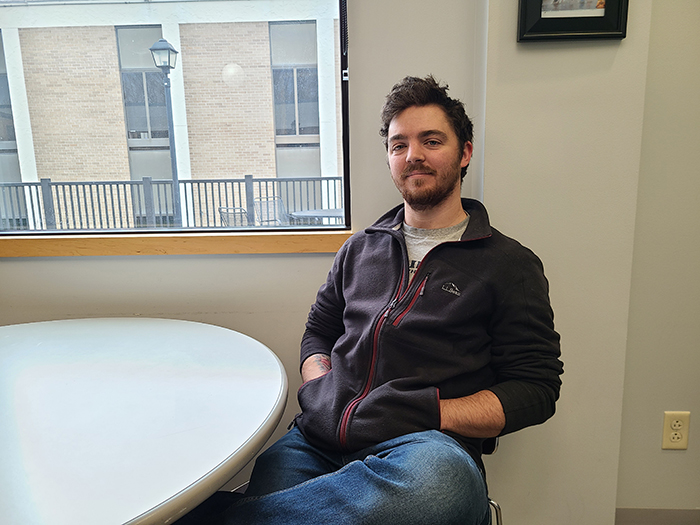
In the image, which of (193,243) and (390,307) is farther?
(193,243)

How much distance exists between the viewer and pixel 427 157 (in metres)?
1.17

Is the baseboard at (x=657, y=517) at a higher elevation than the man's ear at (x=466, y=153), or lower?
lower

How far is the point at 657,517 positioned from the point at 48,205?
2466mm

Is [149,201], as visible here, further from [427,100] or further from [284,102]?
[427,100]

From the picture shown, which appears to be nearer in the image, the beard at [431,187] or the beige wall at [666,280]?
the beard at [431,187]

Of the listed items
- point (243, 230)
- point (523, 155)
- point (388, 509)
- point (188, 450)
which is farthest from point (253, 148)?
point (388, 509)

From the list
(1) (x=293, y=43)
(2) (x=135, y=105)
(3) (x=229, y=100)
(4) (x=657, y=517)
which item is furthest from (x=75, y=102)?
(4) (x=657, y=517)

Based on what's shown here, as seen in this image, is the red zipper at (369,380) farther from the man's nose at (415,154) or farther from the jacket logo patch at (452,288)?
the man's nose at (415,154)

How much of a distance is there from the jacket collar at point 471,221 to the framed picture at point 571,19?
50 cm

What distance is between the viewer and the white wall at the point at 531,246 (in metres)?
1.28

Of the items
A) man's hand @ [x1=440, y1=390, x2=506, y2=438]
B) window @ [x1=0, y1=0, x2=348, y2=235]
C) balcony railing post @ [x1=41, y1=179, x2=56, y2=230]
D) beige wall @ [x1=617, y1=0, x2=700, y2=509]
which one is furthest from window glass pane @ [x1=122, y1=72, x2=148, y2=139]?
beige wall @ [x1=617, y1=0, x2=700, y2=509]

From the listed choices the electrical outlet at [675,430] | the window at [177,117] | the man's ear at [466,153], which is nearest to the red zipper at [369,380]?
the man's ear at [466,153]

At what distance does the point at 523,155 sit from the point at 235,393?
3.38ft

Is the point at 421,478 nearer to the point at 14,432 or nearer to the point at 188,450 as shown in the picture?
the point at 188,450
